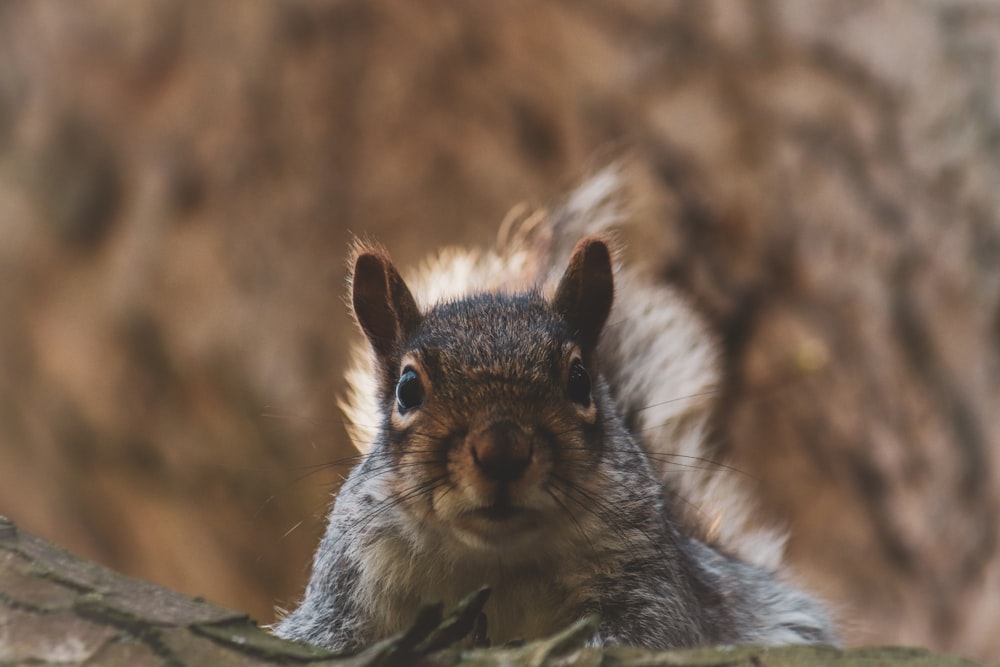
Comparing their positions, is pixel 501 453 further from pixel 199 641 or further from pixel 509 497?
pixel 199 641

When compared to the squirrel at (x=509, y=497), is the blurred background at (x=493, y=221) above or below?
above

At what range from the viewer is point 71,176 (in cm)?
369

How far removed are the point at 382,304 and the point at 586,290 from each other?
29 centimetres

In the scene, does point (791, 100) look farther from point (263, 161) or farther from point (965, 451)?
point (263, 161)

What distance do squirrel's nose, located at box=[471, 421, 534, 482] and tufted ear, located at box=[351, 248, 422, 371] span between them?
0.37m

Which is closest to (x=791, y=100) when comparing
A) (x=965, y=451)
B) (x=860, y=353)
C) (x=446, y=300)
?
(x=860, y=353)

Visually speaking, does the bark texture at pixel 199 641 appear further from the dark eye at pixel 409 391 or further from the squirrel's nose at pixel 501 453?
the dark eye at pixel 409 391

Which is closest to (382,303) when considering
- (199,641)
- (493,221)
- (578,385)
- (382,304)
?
(382,304)

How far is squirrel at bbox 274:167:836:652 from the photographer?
128cm

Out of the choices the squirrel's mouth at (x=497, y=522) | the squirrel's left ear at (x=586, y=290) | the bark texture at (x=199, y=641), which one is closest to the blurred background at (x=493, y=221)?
the squirrel's left ear at (x=586, y=290)

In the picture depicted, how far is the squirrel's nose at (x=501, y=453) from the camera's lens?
122cm

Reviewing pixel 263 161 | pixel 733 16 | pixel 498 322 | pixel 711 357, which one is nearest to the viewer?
pixel 498 322

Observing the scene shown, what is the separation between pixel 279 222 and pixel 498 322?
88.8 inches

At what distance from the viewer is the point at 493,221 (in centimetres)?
350
